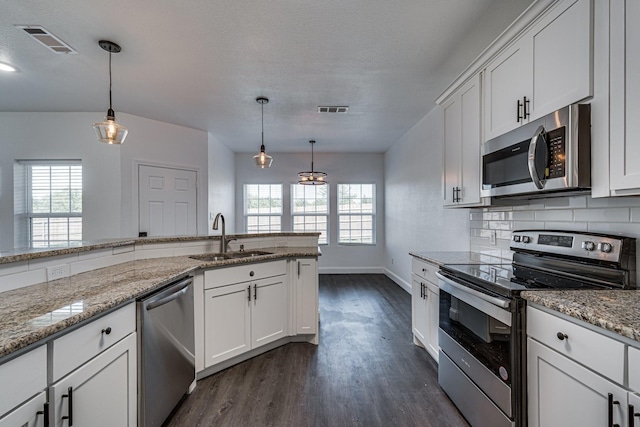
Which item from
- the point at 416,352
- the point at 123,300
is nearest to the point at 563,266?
the point at 416,352

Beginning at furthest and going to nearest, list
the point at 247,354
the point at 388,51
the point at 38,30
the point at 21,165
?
the point at 21,165 → the point at 247,354 → the point at 388,51 → the point at 38,30

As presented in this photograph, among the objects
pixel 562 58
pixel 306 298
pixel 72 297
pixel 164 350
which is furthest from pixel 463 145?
pixel 72 297

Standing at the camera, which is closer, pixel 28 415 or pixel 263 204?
pixel 28 415

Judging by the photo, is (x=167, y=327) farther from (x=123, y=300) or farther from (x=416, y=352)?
(x=416, y=352)

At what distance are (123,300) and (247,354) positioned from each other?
5.14ft

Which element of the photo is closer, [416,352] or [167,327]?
[167,327]

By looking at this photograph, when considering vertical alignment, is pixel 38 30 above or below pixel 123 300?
above

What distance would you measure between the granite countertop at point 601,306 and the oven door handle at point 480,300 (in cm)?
13

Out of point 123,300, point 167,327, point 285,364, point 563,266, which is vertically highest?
point 563,266

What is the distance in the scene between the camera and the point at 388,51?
8.13ft

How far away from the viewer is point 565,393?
3.87 ft

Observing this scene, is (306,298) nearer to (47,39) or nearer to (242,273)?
(242,273)

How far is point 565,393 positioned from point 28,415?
6.46 ft

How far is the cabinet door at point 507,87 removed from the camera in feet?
5.81
